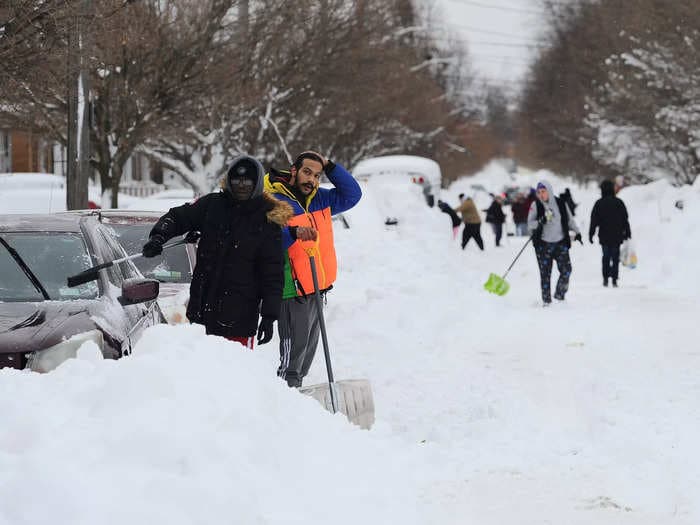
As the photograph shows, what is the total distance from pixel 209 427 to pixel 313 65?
27473 millimetres

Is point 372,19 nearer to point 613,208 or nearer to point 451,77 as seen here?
point 613,208

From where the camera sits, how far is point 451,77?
102 m

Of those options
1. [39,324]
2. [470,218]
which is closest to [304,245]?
[39,324]

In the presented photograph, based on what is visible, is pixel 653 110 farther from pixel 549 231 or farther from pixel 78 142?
pixel 78 142

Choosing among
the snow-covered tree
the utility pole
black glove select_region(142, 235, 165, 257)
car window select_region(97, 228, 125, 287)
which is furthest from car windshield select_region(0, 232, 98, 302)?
the snow-covered tree

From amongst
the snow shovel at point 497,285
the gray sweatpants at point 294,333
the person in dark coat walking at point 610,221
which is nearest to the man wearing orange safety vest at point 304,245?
the gray sweatpants at point 294,333

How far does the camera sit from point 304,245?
24.2ft

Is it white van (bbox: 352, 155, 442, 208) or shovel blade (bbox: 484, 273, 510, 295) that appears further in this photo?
white van (bbox: 352, 155, 442, 208)

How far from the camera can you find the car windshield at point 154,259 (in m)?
8.91

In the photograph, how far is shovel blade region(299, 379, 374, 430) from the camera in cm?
701

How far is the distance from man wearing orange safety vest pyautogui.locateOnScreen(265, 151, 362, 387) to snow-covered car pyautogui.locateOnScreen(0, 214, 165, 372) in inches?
31.2

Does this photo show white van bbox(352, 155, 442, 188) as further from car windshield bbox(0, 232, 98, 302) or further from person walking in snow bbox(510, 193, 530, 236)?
car windshield bbox(0, 232, 98, 302)

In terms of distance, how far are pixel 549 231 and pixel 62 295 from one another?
30.6ft

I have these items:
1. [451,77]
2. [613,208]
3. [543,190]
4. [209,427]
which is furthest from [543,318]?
[451,77]
